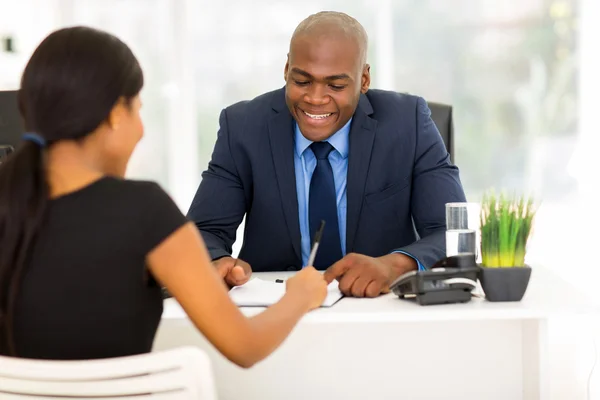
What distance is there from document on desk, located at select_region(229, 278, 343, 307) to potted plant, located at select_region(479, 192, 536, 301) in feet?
1.01

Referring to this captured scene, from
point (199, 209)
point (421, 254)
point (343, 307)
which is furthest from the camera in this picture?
point (199, 209)

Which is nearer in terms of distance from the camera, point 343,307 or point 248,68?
point 343,307

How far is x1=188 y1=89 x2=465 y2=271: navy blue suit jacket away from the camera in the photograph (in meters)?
2.31

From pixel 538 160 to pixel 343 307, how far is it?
148 inches

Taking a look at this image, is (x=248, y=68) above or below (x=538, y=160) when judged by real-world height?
above

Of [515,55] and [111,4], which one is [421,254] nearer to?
[515,55]

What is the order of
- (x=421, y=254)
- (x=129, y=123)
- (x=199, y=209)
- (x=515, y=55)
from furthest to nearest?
(x=515, y=55)
(x=199, y=209)
(x=421, y=254)
(x=129, y=123)

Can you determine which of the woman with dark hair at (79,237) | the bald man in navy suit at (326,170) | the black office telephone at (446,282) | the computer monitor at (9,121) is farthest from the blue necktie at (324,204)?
the woman with dark hair at (79,237)

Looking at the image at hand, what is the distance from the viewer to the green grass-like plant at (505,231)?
161 centimetres

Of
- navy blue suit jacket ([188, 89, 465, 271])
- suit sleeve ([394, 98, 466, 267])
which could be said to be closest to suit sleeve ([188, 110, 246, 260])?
navy blue suit jacket ([188, 89, 465, 271])

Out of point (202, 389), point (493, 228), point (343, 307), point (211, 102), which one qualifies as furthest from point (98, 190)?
point (211, 102)

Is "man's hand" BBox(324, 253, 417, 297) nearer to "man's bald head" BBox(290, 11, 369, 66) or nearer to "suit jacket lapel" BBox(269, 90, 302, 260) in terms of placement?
"suit jacket lapel" BBox(269, 90, 302, 260)

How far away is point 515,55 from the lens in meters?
5.04

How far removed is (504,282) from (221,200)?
98 cm
